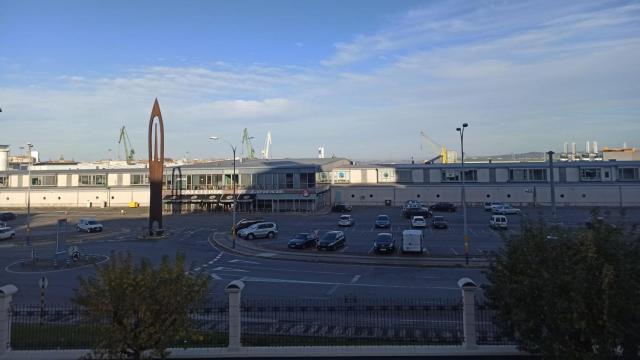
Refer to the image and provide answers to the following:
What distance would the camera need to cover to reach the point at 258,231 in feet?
155

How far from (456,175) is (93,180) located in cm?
6810

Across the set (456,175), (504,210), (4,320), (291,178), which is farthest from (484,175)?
(4,320)

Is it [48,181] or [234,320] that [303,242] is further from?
[48,181]

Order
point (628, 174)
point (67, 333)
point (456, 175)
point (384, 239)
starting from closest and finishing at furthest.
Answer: point (67, 333), point (384, 239), point (628, 174), point (456, 175)

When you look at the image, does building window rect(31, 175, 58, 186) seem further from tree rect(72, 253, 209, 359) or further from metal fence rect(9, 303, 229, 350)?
tree rect(72, 253, 209, 359)

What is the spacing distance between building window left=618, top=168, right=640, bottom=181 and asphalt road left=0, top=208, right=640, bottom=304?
992 cm

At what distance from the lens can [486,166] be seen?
263 ft

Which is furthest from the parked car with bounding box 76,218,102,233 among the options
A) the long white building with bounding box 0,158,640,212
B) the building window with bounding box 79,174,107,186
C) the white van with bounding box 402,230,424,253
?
the white van with bounding box 402,230,424,253

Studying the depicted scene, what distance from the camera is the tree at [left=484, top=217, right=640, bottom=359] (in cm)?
960

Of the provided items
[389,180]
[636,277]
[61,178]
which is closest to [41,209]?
[61,178]

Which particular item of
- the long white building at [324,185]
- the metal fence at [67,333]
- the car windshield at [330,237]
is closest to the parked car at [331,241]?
the car windshield at [330,237]

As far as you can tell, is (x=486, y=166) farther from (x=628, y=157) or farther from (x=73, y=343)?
(x=73, y=343)

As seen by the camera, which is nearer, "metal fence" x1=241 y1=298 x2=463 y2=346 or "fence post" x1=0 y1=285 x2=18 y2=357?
"fence post" x1=0 y1=285 x2=18 y2=357

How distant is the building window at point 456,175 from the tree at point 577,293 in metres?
72.7
